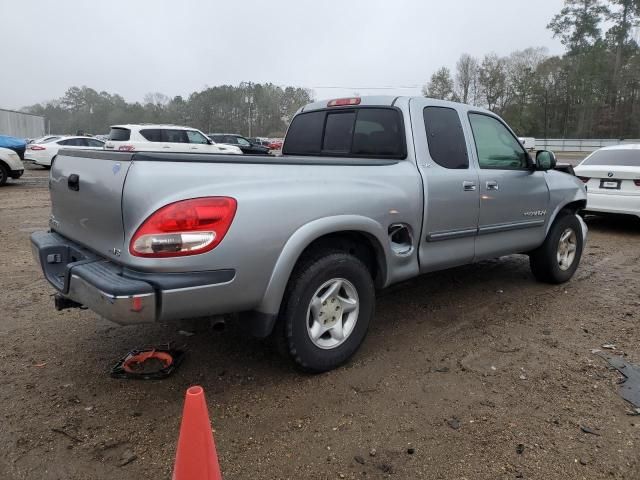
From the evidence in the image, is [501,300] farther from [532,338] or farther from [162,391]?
[162,391]

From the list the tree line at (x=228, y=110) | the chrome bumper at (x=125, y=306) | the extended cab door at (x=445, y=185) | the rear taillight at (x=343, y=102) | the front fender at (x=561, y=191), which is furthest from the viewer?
the tree line at (x=228, y=110)

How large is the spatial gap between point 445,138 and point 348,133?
83cm

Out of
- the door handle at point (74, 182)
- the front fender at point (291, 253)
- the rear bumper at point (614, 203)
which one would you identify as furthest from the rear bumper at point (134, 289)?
the rear bumper at point (614, 203)

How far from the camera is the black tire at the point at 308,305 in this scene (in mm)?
2969

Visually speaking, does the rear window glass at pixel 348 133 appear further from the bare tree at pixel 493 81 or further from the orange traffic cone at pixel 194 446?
the bare tree at pixel 493 81

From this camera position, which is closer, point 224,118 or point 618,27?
point 618,27

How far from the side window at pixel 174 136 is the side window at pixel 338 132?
1494 centimetres

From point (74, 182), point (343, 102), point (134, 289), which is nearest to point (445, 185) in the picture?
point (343, 102)

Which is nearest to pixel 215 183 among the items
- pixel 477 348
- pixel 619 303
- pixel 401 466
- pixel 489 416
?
pixel 401 466

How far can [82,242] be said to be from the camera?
3.01 metres

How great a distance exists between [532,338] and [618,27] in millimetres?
68967

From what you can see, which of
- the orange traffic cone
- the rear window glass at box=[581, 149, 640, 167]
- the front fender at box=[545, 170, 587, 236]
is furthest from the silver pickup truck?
the rear window glass at box=[581, 149, 640, 167]

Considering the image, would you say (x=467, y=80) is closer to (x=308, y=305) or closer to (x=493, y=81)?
(x=493, y=81)

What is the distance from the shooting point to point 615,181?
324 inches
